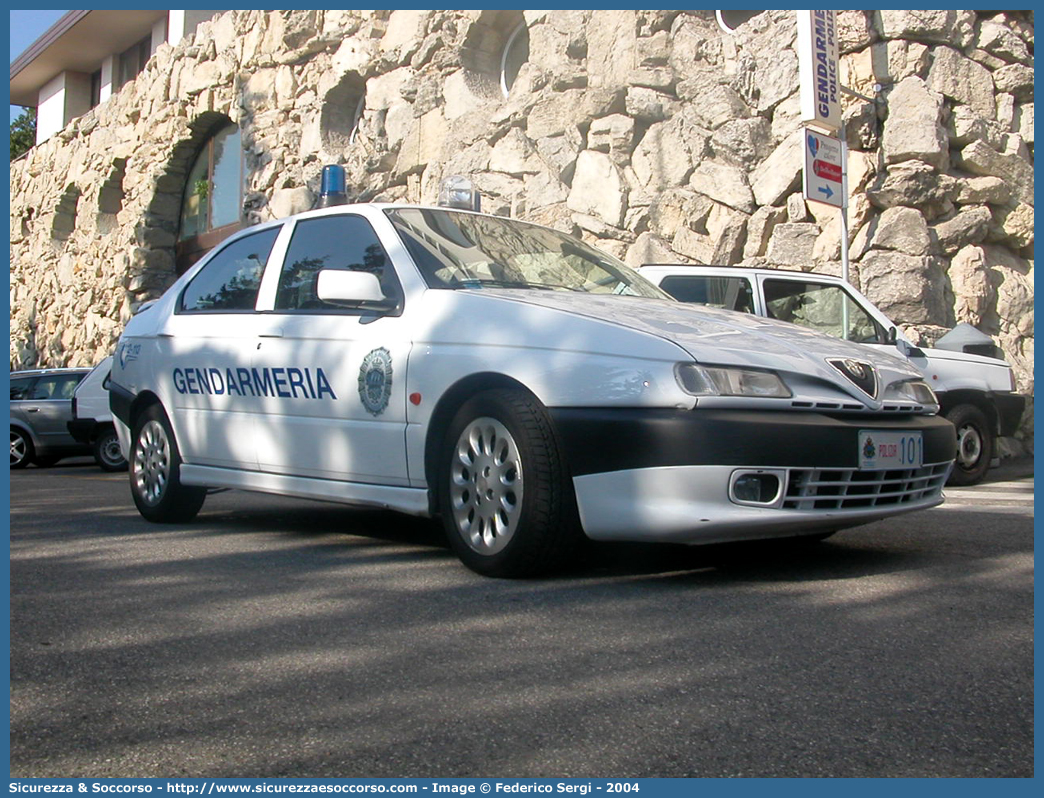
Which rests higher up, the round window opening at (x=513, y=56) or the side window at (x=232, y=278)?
the round window opening at (x=513, y=56)

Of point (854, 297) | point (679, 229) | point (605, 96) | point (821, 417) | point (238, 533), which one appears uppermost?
point (605, 96)

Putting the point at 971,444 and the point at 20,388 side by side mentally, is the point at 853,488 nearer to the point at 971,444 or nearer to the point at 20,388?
the point at 971,444

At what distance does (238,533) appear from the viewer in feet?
19.1

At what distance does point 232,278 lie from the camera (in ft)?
19.9

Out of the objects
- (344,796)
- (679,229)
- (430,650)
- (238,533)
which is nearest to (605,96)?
(679,229)

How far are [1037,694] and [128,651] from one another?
2.47 metres

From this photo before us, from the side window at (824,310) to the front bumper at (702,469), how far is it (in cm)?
486

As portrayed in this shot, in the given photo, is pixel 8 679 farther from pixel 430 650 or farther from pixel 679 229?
pixel 679 229

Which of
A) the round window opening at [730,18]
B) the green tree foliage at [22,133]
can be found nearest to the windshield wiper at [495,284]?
the round window opening at [730,18]

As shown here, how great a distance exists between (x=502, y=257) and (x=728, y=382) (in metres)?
1.55

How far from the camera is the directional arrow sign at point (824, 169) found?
12.1 meters

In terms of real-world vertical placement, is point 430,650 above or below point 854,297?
below

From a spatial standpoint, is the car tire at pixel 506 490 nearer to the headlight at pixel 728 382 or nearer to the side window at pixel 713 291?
the headlight at pixel 728 382

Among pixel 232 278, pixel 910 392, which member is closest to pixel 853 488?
pixel 910 392
